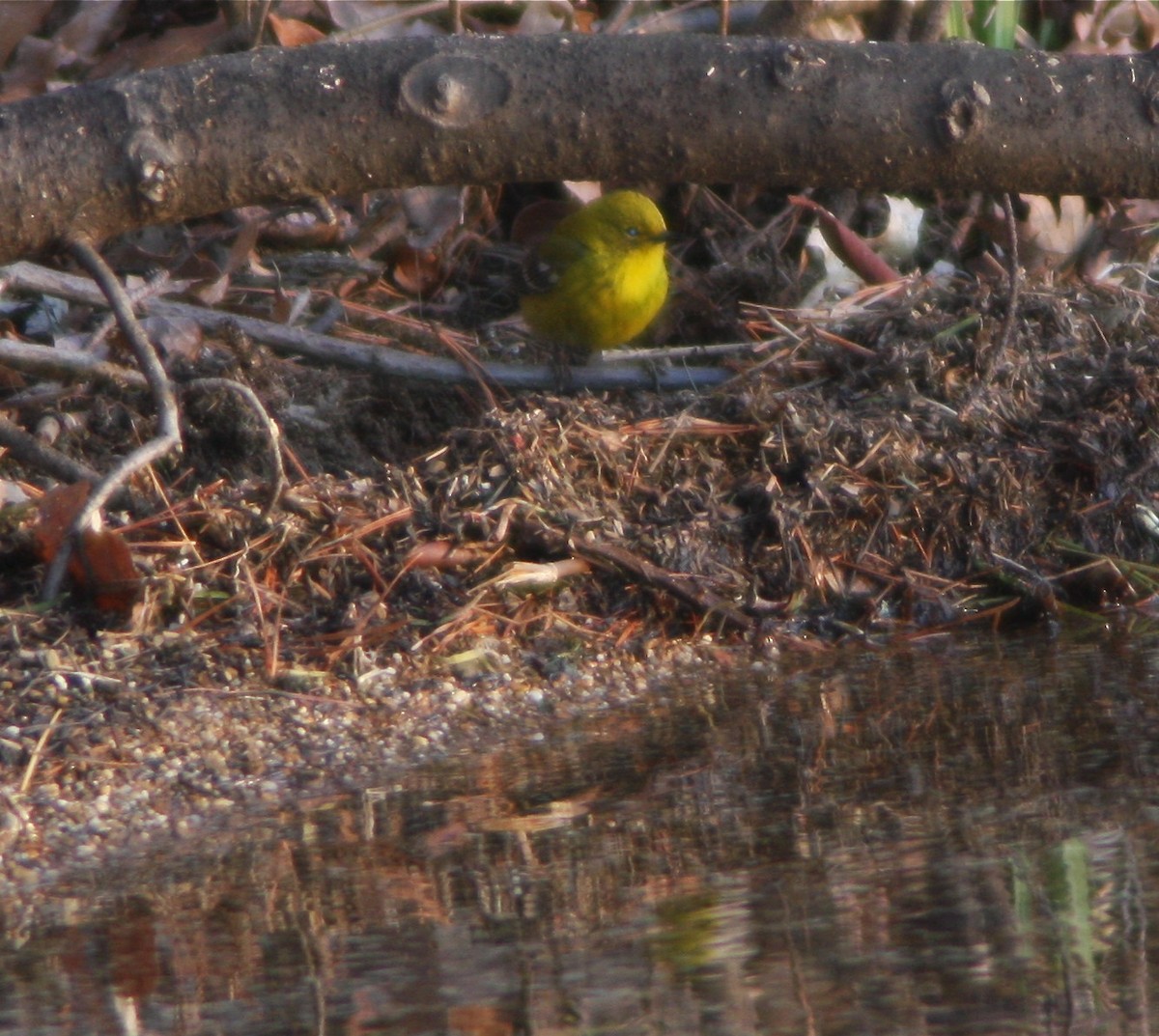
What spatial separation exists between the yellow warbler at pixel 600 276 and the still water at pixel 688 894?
2.07 m

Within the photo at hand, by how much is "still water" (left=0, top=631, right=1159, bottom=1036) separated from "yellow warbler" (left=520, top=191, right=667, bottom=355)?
6.81ft

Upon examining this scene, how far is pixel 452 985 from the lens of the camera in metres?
1.50

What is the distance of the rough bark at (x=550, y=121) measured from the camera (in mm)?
3059

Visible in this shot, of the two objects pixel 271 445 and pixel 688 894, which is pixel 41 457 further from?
pixel 688 894

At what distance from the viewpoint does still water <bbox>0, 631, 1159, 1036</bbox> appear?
1.42 meters

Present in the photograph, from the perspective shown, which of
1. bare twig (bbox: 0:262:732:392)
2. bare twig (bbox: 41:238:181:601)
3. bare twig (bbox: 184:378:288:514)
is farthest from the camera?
bare twig (bbox: 0:262:732:392)

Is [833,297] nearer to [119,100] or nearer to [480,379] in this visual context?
[480,379]

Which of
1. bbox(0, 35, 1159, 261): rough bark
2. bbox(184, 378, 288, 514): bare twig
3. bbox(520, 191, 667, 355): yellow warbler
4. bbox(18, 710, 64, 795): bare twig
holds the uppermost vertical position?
bbox(0, 35, 1159, 261): rough bark

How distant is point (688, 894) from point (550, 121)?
6.13ft

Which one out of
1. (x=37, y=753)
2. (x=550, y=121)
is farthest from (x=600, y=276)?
(x=37, y=753)

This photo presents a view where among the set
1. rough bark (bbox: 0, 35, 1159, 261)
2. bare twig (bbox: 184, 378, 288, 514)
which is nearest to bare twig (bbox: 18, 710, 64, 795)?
bare twig (bbox: 184, 378, 288, 514)

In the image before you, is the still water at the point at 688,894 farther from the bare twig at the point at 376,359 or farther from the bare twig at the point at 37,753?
the bare twig at the point at 376,359

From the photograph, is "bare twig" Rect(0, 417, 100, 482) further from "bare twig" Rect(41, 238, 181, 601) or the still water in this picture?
the still water

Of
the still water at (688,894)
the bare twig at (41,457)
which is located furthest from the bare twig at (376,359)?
the still water at (688,894)
